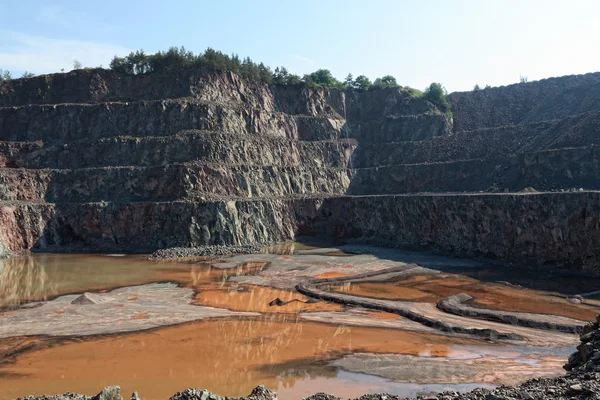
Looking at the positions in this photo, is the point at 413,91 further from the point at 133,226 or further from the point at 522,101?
the point at 133,226

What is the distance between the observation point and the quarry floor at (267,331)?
49.0 ft

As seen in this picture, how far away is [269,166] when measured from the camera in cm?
5706

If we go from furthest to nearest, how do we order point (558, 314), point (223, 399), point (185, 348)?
1. point (558, 314)
2. point (185, 348)
3. point (223, 399)

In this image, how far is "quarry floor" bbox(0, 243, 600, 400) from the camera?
14930 millimetres

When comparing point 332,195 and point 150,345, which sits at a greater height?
point 332,195

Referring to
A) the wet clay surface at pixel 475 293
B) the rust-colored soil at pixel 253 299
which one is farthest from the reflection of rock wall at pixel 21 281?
the wet clay surface at pixel 475 293

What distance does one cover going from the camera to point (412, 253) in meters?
43.4

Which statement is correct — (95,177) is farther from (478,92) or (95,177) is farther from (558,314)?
(478,92)

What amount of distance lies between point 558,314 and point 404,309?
7.36 m

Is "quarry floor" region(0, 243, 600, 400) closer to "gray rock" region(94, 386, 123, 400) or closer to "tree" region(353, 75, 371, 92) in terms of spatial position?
"gray rock" region(94, 386, 123, 400)

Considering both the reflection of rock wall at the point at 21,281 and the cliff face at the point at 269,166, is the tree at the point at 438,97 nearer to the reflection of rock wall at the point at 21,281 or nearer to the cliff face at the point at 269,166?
the cliff face at the point at 269,166

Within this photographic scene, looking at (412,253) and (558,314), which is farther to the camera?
(412,253)

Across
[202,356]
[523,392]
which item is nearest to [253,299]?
[202,356]

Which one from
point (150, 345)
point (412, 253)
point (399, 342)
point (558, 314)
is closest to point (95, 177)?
point (412, 253)
